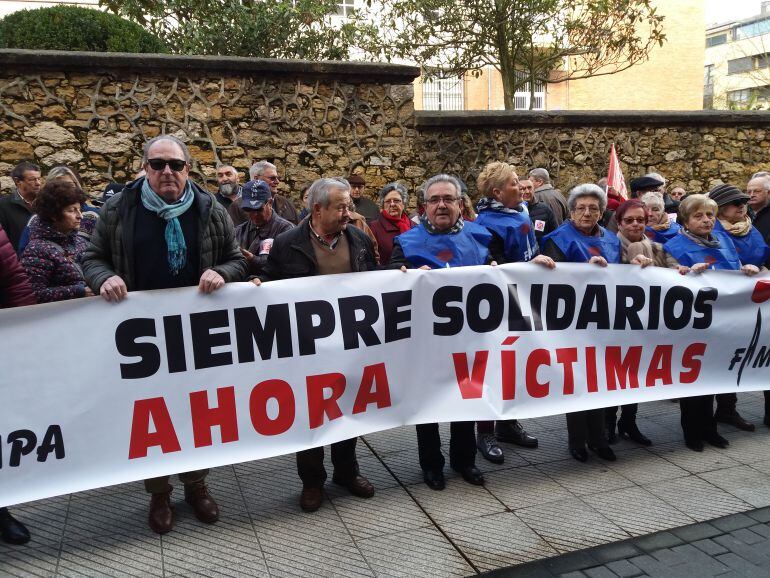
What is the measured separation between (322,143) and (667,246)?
5377mm

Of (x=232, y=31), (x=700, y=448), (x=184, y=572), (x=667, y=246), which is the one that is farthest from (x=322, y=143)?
(x=184, y=572)

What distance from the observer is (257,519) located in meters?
3.81

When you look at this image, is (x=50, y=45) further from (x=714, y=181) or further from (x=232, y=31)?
(x=714, y=181)

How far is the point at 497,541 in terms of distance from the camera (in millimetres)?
3553

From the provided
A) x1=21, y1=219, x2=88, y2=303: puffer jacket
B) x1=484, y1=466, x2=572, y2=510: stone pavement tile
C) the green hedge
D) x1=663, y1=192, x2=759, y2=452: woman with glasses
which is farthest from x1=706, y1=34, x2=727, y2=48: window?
x1=21, y1=219, x2=88, y2=303: puffer jacket

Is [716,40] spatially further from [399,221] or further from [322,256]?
[322,256]

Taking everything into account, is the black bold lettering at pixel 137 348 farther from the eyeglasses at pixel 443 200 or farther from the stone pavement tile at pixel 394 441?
the stone pavement tile at pixel 394 441

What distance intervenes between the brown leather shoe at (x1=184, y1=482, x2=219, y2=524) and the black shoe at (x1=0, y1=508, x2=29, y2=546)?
802mm

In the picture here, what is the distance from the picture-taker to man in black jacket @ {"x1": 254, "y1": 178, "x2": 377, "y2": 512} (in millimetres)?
3836

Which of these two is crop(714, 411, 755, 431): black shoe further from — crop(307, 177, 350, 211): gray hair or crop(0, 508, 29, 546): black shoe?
crop(0, 508, 29, 546): black shoe

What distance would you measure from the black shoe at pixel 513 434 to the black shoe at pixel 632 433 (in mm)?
629

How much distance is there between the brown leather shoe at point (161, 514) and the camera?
12.0 ft

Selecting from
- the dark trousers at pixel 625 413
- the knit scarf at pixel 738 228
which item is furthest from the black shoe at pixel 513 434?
the knit scarf at pixel 738 228

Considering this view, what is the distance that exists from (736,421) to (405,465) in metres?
2.55
